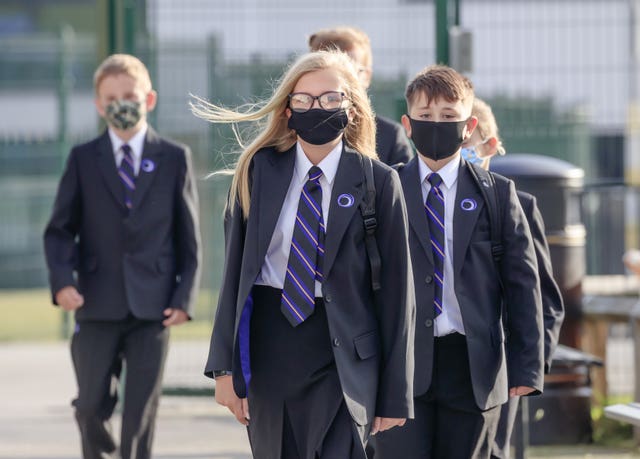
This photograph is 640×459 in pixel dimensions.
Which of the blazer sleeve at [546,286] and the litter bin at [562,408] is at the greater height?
the blazer sleeve at [546,286]

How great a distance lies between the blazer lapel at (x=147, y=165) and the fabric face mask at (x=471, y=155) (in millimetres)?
1657

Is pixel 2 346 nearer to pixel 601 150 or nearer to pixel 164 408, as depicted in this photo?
pixel 164 408

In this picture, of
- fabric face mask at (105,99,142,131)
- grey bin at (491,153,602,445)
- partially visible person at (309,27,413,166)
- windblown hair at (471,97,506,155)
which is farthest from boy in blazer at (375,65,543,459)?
grey bin at (491,153,602,445)

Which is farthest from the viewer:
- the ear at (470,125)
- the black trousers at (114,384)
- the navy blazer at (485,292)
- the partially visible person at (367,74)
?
the black trousers at (114,384)

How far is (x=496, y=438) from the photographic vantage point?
17.7 ft

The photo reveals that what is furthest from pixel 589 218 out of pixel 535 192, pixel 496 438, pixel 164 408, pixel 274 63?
pixel 496 438

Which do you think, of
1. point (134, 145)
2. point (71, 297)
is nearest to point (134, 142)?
point (134, 145)

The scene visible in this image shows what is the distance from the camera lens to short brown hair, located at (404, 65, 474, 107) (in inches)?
202

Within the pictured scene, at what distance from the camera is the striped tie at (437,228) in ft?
16.5

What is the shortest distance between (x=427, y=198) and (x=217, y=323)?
3.71 feet

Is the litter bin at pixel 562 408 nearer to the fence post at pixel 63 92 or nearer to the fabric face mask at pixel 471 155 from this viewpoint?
the fabric face mask at pixel 471 155

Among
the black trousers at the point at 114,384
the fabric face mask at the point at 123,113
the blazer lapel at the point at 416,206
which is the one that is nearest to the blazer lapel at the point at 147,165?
the fabric face mask at the point at 123,113

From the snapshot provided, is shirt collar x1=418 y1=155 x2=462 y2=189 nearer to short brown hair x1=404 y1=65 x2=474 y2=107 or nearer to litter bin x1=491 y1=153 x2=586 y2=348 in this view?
short brown hair x1=404 y1=65 x2=474 y2=107

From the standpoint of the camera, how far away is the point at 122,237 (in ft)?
21.6
